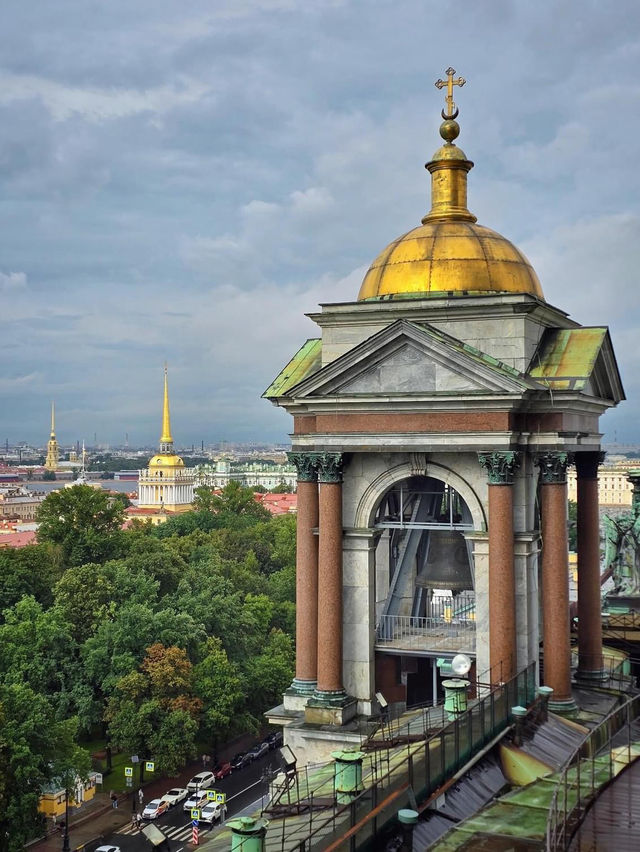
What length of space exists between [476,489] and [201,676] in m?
37.0

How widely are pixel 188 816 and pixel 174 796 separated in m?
1.91

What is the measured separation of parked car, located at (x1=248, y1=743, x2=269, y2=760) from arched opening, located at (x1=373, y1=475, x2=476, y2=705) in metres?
32.7

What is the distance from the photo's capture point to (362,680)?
103 ft

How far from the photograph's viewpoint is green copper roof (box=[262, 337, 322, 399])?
33938 mm

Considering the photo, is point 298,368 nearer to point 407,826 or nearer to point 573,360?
point 573,360

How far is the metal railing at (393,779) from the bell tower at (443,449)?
341 cm

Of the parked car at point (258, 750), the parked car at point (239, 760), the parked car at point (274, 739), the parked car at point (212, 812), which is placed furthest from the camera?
the parked car at point (274, 739)

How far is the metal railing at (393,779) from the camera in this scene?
1820 cm

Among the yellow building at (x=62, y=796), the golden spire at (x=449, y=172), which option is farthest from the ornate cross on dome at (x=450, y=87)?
the yellow building at (x=62, y=796)

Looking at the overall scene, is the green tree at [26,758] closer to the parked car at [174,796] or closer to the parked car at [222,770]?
the parked car at [174,796]

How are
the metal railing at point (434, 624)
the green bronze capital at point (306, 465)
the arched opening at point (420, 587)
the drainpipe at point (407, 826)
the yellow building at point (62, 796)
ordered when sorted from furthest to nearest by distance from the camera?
the yellow building at point (62, 796) → the metal railing at point (434, 624) → the arched opening at point (420, 587) → the green bronze capital at point (306, 465) → the drainpipe at point (407, 826)

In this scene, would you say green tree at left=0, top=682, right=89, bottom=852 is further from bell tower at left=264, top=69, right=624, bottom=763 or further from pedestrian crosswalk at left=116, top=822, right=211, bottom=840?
bell tower at left=264, top=69, right=624, bottom=763

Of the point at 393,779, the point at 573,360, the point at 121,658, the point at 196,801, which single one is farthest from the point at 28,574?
the point at 393,779

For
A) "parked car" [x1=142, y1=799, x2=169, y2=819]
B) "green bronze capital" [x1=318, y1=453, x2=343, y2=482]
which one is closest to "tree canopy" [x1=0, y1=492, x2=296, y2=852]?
"parked car" [x1=142, y1=799, x2=169, y2=819]
